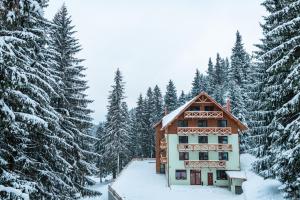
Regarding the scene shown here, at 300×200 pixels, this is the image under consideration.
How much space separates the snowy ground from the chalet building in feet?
6.29

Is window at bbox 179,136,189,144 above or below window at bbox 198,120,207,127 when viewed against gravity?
below

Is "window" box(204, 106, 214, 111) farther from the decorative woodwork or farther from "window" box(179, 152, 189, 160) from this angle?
the decorative woodwork

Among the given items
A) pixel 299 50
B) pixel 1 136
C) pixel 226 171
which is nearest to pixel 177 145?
pixel 226 171

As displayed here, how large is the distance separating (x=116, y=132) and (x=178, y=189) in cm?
1744

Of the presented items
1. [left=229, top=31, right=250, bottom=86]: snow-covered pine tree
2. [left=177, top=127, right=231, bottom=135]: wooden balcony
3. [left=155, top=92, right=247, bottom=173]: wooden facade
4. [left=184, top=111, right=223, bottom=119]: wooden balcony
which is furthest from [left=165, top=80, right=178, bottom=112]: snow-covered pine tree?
[left=177, top=127, right=231, bottom=135]: wooden balcony

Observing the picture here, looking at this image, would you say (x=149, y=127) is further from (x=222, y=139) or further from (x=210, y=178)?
(x=210, y=178)

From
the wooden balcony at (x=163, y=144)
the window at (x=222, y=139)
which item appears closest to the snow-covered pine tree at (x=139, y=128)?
the wooden balcony at (x=163, y=144)

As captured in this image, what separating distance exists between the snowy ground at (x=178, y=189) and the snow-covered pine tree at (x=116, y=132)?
15.6 feet

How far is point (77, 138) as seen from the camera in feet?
83.0

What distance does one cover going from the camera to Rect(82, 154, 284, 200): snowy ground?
92.8 ft

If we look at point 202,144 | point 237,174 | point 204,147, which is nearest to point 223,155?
point 204,147

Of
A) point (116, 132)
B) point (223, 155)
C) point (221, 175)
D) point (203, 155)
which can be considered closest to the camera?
point (221, 175)

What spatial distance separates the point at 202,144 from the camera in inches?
1713

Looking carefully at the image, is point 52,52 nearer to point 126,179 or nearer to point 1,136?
point 1,136
